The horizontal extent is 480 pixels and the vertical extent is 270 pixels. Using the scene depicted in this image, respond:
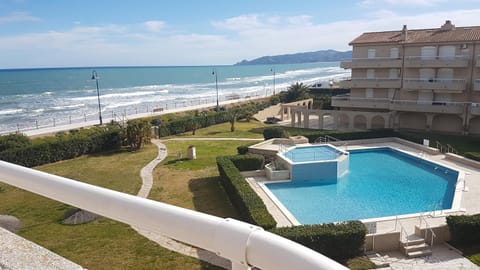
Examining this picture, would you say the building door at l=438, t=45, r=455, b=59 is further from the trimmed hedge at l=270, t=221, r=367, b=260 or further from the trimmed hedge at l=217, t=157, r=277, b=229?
the trimmed hedge at l=270, t=221, r=367, b=260

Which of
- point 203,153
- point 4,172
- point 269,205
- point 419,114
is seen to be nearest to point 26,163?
point 203,153

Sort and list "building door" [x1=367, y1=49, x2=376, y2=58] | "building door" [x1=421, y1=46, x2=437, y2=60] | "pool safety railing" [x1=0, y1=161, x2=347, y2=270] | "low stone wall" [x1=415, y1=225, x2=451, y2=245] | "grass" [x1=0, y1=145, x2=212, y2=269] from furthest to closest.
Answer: "building door" [x1=367, y1=49, x2=376, y2=58]
"building door" [x1=421, y1=46, x2=437, y2=60]
"low stone wall" [x1=415, y1=225, x2=451, y2=245]
"grass" [x1=0, y1=145, x2=212, y2=269]
"pool safety railing" [x1=0, y1=161, x2=347, y2=270]

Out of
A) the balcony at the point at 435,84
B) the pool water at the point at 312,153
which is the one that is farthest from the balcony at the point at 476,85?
the pool water at the point at 312,153

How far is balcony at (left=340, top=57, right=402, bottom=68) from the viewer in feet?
136

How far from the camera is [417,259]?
1494cm

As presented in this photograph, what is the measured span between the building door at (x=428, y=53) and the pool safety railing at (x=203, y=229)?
42.9 meters

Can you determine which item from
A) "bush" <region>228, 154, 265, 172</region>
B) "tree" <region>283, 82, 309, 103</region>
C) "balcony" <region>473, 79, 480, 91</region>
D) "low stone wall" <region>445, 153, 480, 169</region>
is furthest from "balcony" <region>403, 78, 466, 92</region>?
"tree" <region>283, 82, 309, 103</region>

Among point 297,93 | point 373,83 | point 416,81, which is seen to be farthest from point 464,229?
point 297,93

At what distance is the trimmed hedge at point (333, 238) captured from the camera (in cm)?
1448

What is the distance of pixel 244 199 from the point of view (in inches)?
719

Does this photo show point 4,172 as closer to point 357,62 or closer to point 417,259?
point 417,259

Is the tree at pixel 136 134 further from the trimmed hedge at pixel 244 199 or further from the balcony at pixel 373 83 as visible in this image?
the balcony at pixel 373 83

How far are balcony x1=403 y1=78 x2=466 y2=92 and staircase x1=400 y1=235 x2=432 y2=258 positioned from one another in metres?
27.8

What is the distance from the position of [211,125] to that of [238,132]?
7246mm
